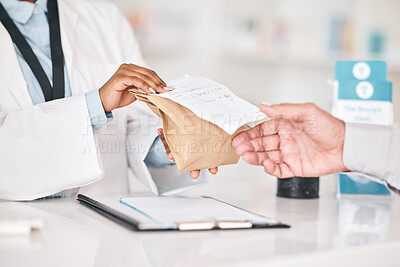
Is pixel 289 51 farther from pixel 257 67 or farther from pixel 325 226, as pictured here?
pixel 325 226

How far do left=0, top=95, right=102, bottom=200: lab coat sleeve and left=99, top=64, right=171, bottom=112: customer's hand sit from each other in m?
0.06

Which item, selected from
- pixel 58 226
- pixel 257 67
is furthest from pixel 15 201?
pixel 257 67

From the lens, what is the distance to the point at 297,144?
1204 millimetres

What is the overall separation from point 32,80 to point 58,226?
0.59 metres

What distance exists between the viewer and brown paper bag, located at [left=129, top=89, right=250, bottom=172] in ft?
3.32

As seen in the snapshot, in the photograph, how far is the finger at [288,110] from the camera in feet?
3.39

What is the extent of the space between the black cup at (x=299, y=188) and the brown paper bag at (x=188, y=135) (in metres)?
0.38

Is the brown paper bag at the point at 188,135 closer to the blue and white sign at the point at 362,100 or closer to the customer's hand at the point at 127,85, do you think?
the customer's hand at the point at 127,85

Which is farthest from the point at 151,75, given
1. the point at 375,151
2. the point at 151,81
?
the point at 375,151

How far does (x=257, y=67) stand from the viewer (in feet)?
11.3

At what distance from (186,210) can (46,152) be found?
1.26 ft

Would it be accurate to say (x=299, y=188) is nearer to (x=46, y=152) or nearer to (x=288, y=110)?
(x=288, y=110)

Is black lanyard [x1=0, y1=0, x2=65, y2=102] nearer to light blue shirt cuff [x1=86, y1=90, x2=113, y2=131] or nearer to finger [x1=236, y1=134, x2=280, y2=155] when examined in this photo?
light blue shirt cuff [x1=86, y1=90, x2=113, y2=131]

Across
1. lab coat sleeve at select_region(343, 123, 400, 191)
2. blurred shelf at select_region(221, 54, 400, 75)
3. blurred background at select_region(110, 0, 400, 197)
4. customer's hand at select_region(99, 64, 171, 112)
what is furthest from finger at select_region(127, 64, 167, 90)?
blurred shelf at select_region(221, 54, 400, 75)
